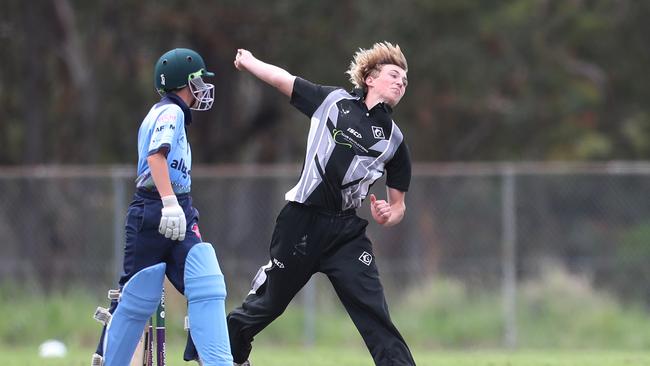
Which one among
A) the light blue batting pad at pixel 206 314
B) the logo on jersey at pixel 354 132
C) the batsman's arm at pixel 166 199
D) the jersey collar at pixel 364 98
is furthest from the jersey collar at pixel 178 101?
the jersey collar at pixel 364 98

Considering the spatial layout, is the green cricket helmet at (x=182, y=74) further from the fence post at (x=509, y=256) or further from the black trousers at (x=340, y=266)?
the fence post at (x=509, y=256)

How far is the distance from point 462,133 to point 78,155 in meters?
7.59

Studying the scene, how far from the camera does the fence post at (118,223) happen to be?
1520 cm

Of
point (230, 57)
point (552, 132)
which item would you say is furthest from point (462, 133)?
point (230, 57)

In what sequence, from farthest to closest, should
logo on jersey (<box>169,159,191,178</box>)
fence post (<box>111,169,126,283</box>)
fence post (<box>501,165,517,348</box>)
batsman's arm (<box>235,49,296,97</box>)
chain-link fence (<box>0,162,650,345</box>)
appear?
chain-link fence (<box>0,162,650,345</box>) → fence post (<box>111,169,126,283</box>) → fence post (<box>501,165,517,348</box>) → batsman's arm (<box>235,49,296,97</box>) → logo on jersey (<box>169,159,191,178</box>)

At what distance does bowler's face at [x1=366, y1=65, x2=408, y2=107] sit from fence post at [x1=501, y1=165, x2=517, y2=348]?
25.7ft

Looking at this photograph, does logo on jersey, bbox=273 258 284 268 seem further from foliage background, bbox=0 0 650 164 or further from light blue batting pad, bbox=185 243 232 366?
foliage background, bbox=0 0 650 164

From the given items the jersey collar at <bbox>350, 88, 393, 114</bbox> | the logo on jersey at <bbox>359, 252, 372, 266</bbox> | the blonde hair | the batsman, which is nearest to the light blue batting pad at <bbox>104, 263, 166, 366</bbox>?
the batsman

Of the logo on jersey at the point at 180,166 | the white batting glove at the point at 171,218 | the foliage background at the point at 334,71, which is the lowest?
the white batting glove at the point at 171,218

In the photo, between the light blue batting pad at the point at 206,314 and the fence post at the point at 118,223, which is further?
the fence post at the point at 118,223

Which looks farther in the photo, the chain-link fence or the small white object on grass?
the chain-link fence

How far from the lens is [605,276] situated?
15586mm

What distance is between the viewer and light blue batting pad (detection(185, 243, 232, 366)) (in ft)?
22.3

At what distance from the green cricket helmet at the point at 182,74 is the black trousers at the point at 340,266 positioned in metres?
0.91
